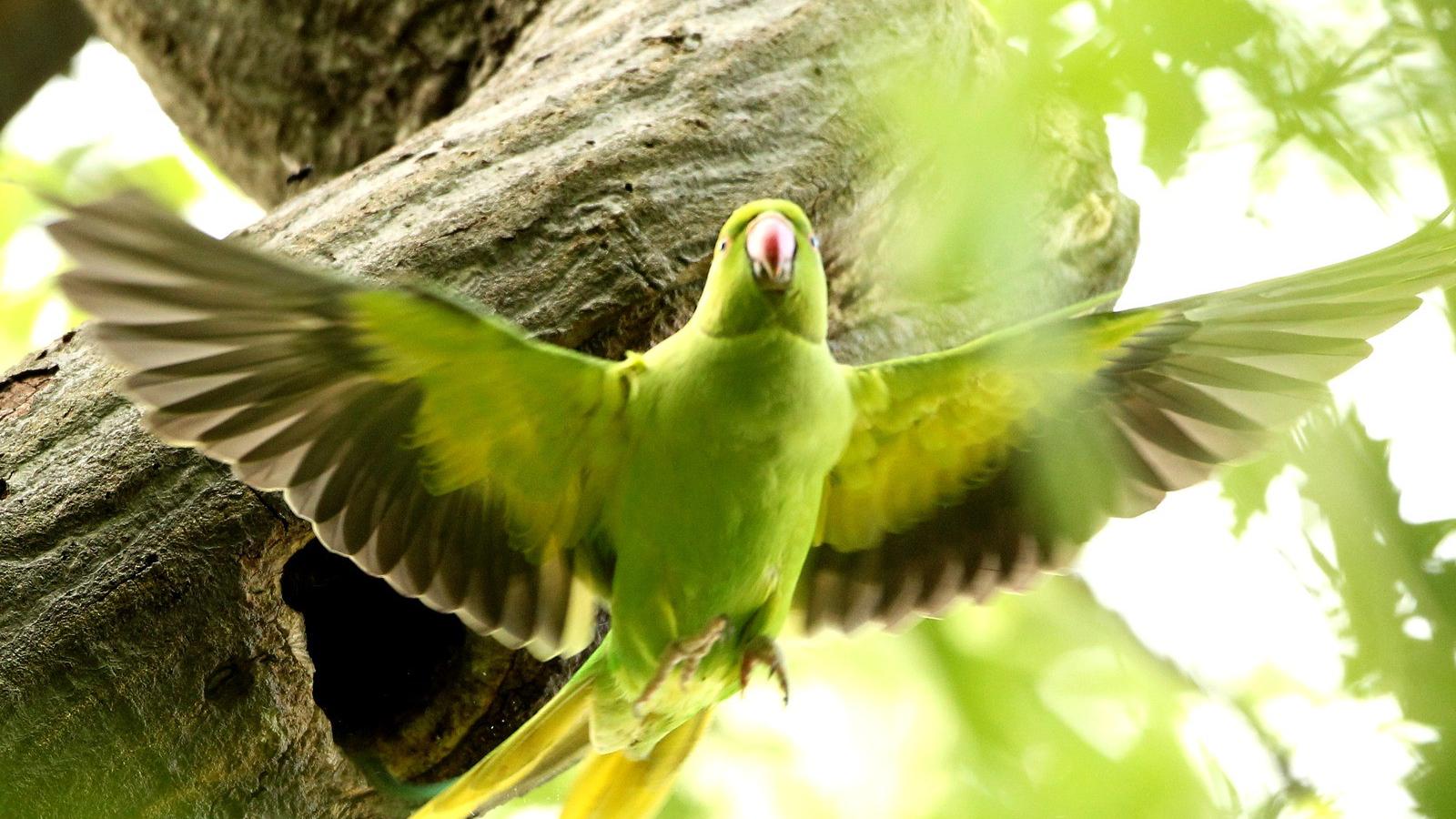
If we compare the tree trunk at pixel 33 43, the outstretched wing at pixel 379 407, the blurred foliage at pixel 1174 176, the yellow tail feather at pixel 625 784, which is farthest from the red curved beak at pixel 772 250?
the tree trunk at pixel 33 43

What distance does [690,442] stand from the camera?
6.61 ft

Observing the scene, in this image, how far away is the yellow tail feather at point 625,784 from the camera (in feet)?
7.72

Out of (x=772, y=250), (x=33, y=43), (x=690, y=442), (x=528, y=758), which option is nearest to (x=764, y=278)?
(x=772, y=250)

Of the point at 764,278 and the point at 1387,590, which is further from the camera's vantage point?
the point at 764,278

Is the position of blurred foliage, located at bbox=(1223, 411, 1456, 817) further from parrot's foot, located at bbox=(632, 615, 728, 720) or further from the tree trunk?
the tree trunk

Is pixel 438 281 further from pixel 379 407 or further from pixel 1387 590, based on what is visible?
pixel 1387 590

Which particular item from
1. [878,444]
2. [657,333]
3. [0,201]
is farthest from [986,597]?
[0,201]

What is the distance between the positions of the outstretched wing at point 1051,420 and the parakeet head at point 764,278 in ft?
0.63

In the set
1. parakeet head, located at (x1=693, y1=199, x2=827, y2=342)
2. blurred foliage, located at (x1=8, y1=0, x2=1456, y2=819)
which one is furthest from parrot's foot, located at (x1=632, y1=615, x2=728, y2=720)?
blurred foliage, located at (x1=8, y1=0, x2=1456, y2=819)

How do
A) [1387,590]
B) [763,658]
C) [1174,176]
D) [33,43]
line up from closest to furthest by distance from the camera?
1. [1387,590]
2. [1174,176]
3. [763,658]
4. [33,43]

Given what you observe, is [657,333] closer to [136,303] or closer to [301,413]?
[301,413]

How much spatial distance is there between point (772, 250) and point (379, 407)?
0.68 metres

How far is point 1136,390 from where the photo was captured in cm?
225

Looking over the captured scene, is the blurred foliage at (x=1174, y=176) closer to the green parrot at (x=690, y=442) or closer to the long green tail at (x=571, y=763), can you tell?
the green parrot at (x=690, y=442)
